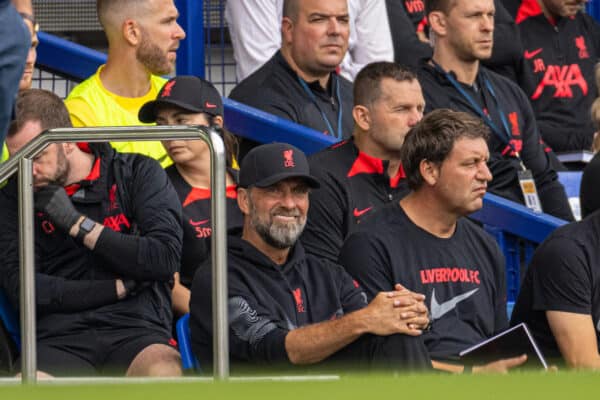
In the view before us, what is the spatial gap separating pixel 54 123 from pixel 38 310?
766 millimetres

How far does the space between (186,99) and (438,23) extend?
7.77ft

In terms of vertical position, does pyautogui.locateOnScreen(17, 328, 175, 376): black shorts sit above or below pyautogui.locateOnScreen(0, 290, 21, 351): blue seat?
below

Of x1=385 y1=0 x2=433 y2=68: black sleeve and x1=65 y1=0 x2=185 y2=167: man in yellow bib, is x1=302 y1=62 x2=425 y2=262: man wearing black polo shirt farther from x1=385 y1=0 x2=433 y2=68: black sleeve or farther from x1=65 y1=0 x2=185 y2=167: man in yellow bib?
x1=385 y1=0 x2=433 y2=68: black sleeve

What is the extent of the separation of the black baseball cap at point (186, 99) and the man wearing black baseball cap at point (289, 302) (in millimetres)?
698

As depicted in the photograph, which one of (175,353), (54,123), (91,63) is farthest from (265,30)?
(175,353)

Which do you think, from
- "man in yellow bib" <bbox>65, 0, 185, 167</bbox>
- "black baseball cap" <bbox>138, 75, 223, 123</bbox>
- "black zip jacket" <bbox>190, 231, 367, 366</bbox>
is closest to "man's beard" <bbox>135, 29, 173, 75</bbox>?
"man in yellow bib" <bbox>65, 0, 185, 167</bbox>

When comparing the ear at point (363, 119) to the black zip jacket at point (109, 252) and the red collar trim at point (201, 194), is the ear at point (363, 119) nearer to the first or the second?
the red collar trim at point (201, 194)

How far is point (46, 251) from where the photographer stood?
5520 mm

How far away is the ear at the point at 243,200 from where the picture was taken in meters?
5.62

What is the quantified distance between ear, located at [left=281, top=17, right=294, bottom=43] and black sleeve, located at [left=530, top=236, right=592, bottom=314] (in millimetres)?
2441

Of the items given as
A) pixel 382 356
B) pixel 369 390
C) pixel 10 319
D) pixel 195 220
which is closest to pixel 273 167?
pixel 195 220

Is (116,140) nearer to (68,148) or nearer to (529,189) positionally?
(68,148)

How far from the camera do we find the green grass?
97.0 inches

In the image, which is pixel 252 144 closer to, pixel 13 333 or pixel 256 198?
pixel 256 198
